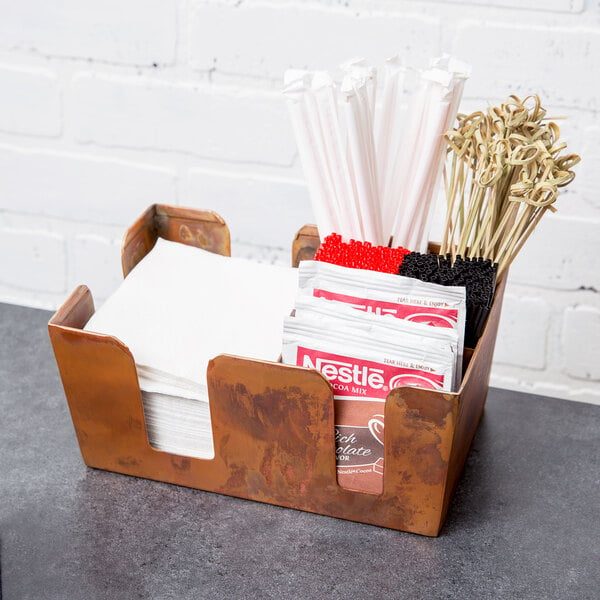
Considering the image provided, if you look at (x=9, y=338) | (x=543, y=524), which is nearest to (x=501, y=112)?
(x=543, y=524)

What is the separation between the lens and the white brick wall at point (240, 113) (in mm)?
1127

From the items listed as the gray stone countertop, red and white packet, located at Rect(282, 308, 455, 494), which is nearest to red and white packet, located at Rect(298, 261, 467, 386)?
red and white packet, located at Rect(282, 308, 455, 494)

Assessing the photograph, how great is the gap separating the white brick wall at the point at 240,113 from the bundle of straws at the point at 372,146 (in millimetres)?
359

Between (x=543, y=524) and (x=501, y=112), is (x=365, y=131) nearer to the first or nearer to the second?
(x=501, y=112)

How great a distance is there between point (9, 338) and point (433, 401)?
1.89ft

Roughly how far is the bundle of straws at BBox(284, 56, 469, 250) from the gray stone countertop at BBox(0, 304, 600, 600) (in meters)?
0.25

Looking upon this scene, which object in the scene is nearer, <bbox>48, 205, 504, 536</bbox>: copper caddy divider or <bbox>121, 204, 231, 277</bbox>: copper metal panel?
<bbox>48, 205, 504, 536</bbox>: copper caddy divider

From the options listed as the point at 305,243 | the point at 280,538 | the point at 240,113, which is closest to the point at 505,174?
the point at 305,243

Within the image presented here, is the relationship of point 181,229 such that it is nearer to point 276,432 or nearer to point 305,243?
point 305,243

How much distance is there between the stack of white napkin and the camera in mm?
764

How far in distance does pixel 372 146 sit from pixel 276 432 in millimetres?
261

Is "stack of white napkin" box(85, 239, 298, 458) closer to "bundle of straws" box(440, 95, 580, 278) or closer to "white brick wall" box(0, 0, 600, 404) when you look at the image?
"bundle of straws" box(440, 95, 580, 278)

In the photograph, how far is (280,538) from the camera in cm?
75

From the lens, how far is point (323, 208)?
31.8 inches
